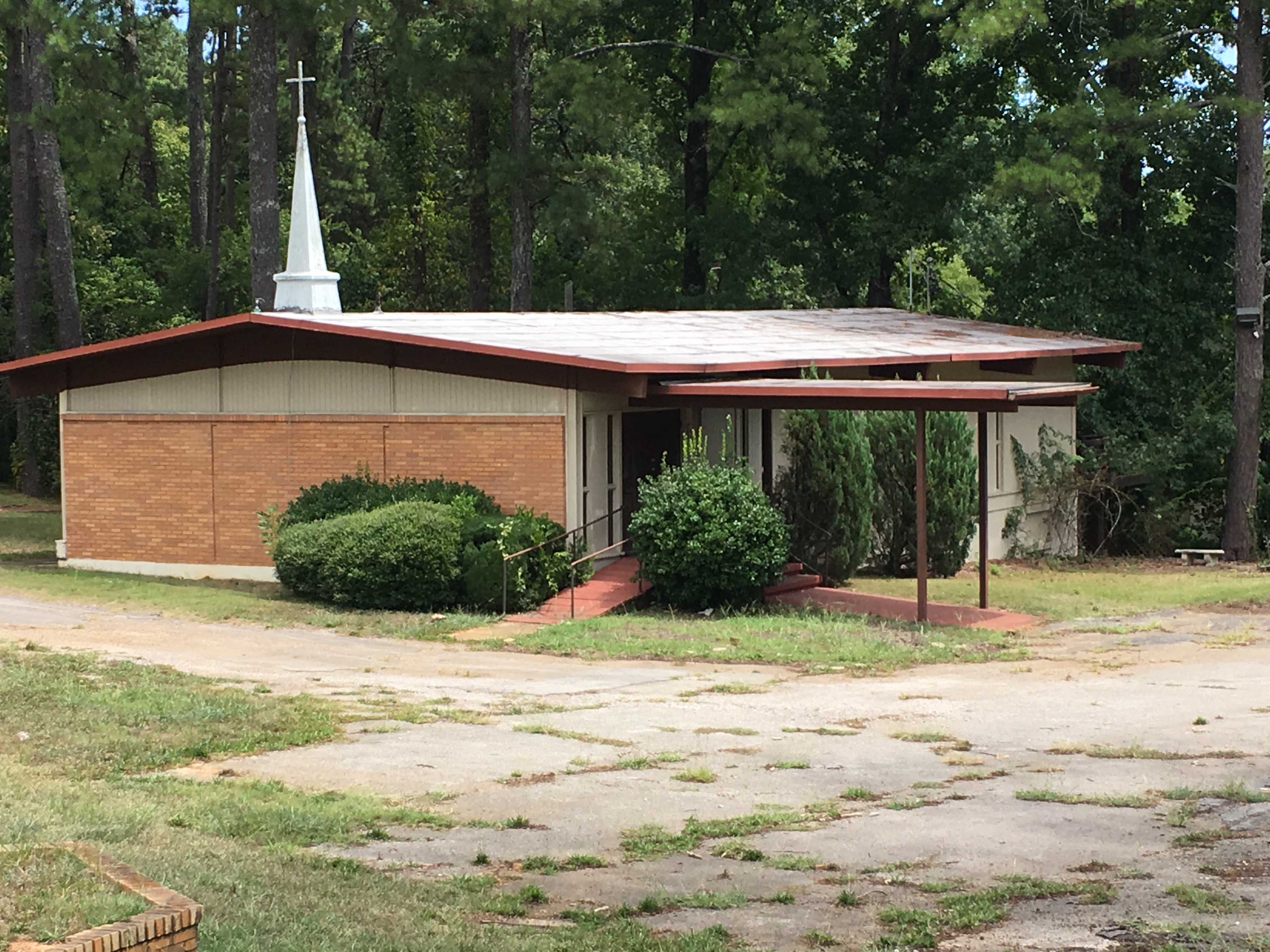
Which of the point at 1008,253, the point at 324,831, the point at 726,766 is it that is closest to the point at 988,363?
the point at 1008,253

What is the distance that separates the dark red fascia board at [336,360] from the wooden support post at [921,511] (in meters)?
3.13

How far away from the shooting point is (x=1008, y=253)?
39.9 meters

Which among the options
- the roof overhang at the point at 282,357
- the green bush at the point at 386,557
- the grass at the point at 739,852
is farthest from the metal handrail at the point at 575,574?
the grass at the point at 739,852

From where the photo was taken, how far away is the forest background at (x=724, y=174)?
3191 cm

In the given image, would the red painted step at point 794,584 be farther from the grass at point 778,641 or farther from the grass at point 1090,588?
the grass at point 778,641

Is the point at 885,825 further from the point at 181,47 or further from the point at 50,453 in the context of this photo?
the point at 181,47

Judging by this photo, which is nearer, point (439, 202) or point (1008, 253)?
point (1008, 253)

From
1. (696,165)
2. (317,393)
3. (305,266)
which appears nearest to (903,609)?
(317,393)

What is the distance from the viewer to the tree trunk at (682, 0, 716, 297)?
41.3m

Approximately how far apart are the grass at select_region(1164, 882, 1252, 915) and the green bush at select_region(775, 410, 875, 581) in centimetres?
1490

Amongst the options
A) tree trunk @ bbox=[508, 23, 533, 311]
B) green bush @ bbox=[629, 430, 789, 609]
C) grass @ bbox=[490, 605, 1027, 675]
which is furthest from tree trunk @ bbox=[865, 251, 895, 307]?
grass @ bbox=[490, 605, 1027, 675]

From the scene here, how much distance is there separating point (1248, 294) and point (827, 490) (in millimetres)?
12133

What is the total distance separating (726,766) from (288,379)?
43.6ft

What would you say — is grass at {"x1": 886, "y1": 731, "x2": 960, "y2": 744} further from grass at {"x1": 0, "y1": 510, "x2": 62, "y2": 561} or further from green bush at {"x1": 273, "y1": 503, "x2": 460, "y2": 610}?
grass at {"x1": 0, "y1": 510, "x2": 62, "y2": 561}
